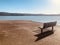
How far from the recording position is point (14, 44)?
811 centimetres

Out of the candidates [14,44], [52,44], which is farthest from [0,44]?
[52,44]

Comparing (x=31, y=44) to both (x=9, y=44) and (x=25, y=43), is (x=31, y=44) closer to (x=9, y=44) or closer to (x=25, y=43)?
(x=25, y=43)

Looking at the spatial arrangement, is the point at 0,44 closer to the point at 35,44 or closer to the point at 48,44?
the point at 35,44

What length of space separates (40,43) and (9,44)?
2.04 m

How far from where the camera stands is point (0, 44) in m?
8.16

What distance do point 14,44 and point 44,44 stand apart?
76.0 inches

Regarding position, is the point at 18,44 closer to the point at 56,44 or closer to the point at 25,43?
the point at 25,43

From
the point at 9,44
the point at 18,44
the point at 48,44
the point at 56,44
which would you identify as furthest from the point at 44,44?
the point at 9,44

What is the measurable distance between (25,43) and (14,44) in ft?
2.49

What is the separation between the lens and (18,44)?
8148mm

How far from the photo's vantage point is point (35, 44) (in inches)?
319

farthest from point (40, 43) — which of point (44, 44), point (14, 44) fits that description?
point (14, 44)

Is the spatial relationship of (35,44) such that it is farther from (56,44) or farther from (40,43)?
(56,44)

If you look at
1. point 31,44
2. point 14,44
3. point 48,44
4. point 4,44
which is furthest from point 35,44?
point 4,44
